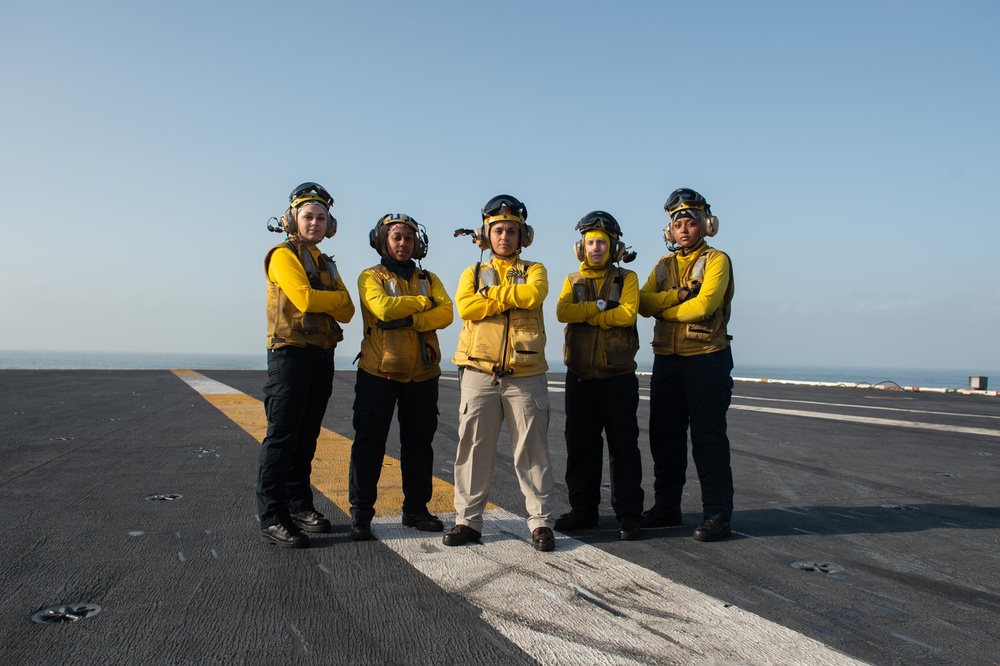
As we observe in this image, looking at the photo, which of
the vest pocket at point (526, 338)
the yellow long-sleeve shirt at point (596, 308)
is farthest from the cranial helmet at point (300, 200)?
the yellow long-sleeve shirt at point (596, 308)

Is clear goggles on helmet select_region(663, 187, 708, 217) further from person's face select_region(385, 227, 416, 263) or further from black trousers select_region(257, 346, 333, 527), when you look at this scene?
black trousers select_region(257, 346, 333, 527)

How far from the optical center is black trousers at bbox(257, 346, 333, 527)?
11.8ft

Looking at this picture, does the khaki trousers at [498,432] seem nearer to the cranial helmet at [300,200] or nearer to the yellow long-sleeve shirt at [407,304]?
the yellow long-sleeve shirt at [407,304]

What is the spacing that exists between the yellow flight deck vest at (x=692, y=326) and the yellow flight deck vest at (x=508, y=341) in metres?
0.96

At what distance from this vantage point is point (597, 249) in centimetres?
414

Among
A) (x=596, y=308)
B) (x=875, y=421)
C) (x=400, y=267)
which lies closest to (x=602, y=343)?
(x=596, y=308)

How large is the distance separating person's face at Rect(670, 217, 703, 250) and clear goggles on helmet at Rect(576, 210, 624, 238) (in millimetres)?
466

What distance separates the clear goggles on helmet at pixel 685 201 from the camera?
14.0 feet

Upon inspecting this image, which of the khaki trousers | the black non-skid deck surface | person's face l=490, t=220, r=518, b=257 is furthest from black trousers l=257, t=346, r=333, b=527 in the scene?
person's face l=490, t=220, r=518, b=257

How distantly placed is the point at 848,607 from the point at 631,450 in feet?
5.24

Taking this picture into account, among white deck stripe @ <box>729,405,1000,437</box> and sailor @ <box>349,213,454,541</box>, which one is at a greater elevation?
sailor @ <box>349,213,454,541</box>

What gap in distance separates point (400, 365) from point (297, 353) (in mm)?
623

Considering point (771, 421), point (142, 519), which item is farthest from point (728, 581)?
point (771, 421)

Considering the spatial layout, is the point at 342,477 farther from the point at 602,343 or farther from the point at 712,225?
the point at 712,225
